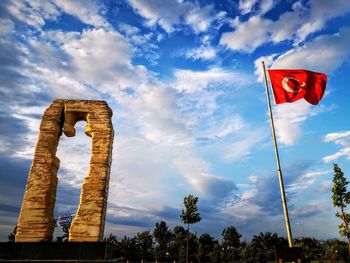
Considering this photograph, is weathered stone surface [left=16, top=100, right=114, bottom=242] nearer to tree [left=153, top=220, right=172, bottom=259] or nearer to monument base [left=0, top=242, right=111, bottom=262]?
A: monument base [left=0, top=242, right=111, bottom=262]

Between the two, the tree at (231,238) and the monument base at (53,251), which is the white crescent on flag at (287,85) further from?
the tree at (231,238)

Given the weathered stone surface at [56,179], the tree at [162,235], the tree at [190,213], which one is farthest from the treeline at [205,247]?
the weathered stone surface at [56,179]

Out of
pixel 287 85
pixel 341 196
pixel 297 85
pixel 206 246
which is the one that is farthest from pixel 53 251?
pixel 206 246

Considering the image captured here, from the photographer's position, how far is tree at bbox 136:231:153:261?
6114 cm

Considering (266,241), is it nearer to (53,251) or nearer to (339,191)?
(339,191)

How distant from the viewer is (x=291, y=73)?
12.5m

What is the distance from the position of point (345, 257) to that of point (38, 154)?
47.3 metres

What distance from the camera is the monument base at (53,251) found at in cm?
1035

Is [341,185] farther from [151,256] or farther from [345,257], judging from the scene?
[151,256]

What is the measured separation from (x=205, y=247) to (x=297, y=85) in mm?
56696

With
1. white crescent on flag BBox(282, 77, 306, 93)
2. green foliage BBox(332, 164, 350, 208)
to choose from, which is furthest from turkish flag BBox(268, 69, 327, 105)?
green foliage BBox(332, 164, 350, 208)

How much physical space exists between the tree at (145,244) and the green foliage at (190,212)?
1992 cm

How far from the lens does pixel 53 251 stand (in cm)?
1047

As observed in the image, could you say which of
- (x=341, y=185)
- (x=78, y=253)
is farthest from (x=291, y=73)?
(x=341, y=185)
